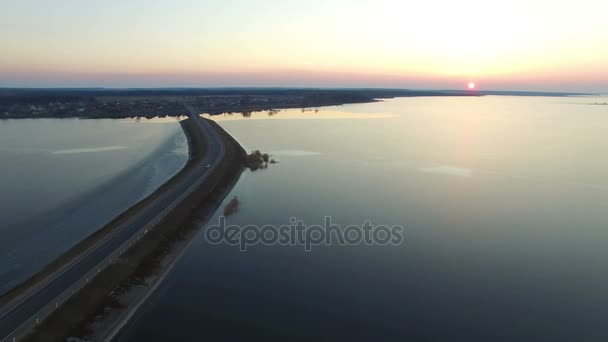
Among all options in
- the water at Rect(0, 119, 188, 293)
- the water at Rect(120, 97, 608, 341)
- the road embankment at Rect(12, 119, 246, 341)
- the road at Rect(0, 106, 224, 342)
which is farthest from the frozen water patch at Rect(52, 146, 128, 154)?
the road at Rect(0, 106, 224, 342)

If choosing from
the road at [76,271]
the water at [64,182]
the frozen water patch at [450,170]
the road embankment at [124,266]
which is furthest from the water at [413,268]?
Answer: the water at [64,182]

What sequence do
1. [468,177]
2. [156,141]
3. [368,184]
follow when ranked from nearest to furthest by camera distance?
[368,184] → [468,177] → [156,141]

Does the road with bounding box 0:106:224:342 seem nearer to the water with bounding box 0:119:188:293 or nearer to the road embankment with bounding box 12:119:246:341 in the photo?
the road embankment with bounding box 12:119:246:341

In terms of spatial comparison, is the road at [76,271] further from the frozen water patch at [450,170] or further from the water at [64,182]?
the frozen water patch at [450,170]

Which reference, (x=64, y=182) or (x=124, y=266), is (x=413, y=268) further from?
(x=64, y=182)

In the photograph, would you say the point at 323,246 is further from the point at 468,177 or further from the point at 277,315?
the point at 468,177

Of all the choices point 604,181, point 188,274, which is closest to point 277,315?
point 188,274
